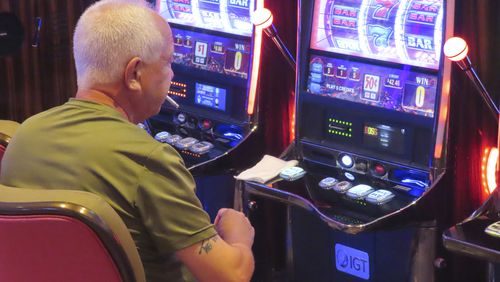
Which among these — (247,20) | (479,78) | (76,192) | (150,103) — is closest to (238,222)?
(150,103)

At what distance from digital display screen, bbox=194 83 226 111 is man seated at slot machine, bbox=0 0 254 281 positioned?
1550 millimetres

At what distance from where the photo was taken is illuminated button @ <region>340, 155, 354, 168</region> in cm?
310

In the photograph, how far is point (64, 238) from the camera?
1653 mm

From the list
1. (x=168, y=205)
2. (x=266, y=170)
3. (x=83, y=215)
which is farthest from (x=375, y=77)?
(x=83, y=215)

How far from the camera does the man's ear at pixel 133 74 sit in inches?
76.4

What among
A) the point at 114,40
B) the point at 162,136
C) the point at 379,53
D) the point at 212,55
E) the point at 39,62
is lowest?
the point at 162,136

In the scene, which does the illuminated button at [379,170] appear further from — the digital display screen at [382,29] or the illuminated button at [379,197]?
the digital display screen at [382,29]

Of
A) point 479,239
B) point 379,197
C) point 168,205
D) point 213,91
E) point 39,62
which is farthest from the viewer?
point 39,62

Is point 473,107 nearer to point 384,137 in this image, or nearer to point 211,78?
point 384,137

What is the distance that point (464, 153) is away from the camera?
2.91 meters

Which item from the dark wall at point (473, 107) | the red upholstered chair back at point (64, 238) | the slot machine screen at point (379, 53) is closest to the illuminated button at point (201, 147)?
the slot machine screen at point (379, 53)

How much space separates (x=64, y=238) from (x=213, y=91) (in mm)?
2067

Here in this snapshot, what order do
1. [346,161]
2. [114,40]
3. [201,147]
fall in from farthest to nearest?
[201,147], [346,161], [114,40]

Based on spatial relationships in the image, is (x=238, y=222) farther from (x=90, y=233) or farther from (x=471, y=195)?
(x=471, y=195)
